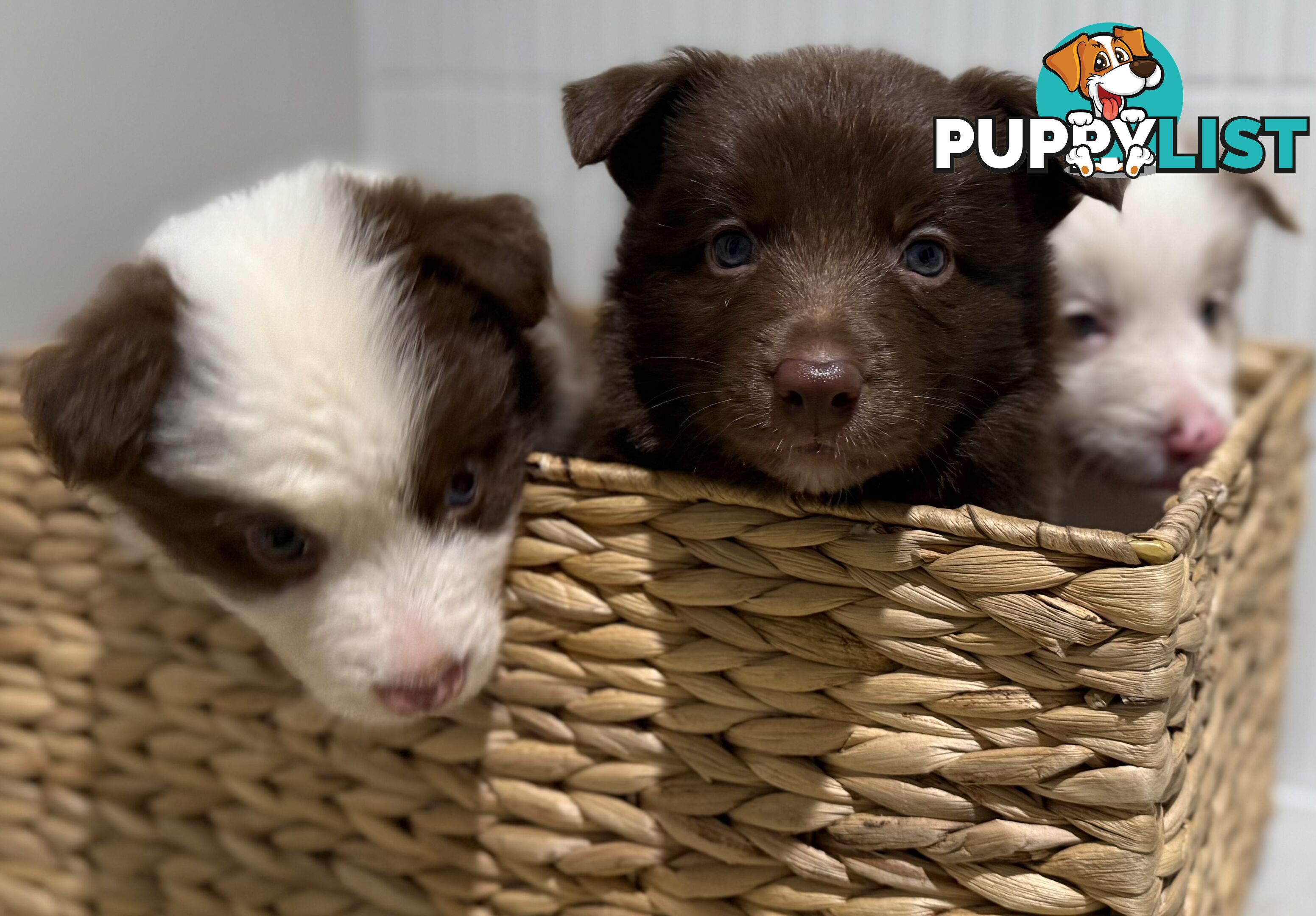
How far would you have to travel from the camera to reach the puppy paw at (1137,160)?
151 cm

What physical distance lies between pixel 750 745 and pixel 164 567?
0.85m

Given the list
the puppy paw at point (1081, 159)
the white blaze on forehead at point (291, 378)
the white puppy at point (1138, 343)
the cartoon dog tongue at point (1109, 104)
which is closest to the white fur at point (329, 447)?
the white blaze on forehead at point (291, 378)

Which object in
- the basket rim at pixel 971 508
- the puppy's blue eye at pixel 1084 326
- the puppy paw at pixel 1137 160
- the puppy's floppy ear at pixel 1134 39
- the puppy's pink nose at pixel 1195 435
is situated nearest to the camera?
the basket rim at pixel 971 508

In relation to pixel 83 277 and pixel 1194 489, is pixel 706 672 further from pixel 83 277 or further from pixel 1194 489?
pixel 83 277

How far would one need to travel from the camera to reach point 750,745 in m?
1.29

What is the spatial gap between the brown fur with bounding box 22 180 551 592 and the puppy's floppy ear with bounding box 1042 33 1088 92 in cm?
75

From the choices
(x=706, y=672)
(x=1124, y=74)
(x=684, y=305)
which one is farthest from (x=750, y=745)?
(x=1124, y=74)

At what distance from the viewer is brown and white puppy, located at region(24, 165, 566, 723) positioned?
1282 mm

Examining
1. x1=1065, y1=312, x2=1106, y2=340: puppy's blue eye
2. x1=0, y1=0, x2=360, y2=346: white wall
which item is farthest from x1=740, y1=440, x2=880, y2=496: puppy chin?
x1=0, y1=0, x2=360, y2=346: white wall

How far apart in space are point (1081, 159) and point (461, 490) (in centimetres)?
86

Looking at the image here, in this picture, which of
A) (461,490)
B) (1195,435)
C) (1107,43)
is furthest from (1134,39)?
(461,490)

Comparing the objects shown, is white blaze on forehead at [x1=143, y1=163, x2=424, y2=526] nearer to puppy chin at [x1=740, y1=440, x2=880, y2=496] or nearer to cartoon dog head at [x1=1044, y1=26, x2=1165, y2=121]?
puppy chin at [x1=740, y1=440, x2=880, y2=496]

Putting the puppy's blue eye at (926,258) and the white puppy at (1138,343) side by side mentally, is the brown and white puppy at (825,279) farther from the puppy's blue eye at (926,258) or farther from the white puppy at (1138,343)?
the white puppy at (1138,343)

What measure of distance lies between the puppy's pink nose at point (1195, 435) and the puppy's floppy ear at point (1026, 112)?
1.87 ft
